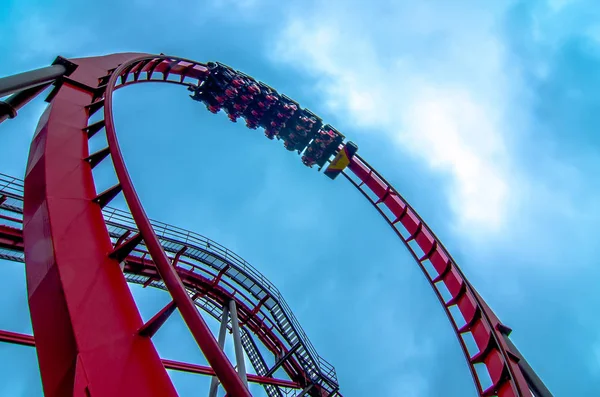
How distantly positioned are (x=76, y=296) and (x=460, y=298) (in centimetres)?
941

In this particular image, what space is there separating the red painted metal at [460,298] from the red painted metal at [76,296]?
6.75m

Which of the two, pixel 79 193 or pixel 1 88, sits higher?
pixel 1 88

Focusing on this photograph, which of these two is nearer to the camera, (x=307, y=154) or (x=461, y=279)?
(x=461, y=279)

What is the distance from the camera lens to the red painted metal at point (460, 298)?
295 inches

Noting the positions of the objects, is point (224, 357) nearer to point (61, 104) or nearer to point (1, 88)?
point (1, 88)

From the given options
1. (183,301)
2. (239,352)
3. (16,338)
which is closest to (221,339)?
(239,352)

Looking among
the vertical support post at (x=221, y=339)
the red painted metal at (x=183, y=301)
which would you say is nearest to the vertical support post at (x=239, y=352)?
the vertical support post at (x=221, y=339)

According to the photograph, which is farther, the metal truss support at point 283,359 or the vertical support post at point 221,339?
the metal truss support at point 283,359

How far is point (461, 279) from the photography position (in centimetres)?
1036

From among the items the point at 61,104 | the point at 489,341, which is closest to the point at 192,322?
the point at 61,104

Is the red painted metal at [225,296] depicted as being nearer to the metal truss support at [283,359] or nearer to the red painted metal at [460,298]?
the metal truss support at [283,359]

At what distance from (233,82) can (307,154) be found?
11.3 ft

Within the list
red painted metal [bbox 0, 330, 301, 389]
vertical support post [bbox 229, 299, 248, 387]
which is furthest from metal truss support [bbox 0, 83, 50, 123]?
vertical support post [bbox 229, 299, 248, 387]

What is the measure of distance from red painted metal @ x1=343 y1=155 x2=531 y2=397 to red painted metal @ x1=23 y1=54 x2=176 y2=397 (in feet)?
22.1
